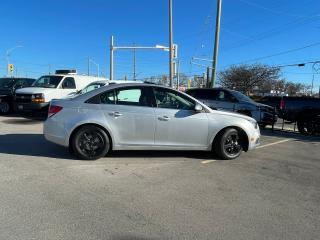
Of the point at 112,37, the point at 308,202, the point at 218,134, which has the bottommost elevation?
the point at 308,202

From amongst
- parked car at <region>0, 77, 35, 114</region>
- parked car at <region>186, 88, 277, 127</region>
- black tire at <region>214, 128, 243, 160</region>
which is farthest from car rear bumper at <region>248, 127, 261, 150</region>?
parked car at <region>0, 77, 35, 114</region>

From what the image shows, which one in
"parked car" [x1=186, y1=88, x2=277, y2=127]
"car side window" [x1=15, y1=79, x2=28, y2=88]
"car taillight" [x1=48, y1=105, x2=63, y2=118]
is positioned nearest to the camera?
"car taillight" [x1=48, y1=105, x2=63, y2=118]

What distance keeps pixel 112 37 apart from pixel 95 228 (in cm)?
3454

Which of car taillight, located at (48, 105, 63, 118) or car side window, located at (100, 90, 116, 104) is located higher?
car side window, located at (100, 90, 116, 104)

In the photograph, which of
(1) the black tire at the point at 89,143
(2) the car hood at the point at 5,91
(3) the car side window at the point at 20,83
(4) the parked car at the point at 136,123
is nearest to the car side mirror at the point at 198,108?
(4) the parked car at the point at 136,123

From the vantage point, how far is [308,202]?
548cm

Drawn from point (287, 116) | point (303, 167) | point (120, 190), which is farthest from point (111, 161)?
point (287, 116)

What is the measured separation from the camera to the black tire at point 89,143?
748 cm

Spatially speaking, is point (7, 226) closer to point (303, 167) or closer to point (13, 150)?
point (13, 150)

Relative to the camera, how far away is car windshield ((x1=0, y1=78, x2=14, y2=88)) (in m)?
18.0

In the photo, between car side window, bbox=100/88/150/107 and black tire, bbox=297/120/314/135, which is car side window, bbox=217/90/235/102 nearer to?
black tire, bbox=297/120/314/135

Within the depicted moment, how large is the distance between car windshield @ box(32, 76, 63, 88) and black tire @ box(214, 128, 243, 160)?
1012 centimetres

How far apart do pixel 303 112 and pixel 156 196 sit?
35.6 ft

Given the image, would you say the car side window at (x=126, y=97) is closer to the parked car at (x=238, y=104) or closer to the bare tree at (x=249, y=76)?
the parked car at (x=238, y=104)
